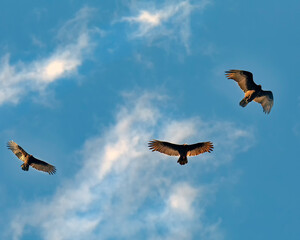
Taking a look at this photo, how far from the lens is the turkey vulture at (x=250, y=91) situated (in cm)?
4791

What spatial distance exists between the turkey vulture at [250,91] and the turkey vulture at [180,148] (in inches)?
185

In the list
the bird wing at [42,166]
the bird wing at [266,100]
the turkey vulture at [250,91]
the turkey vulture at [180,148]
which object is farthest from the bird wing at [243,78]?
the bird wing at [42,166]

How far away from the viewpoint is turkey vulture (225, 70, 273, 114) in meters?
47.9

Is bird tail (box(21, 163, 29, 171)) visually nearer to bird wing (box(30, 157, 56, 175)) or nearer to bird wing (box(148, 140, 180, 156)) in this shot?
bird wing (box(30, 157, 56, 175))

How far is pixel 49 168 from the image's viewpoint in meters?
53.0

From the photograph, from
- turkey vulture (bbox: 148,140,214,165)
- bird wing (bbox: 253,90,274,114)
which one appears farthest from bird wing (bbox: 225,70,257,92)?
A: turkey vulture (bbox: 148,140,214,165)

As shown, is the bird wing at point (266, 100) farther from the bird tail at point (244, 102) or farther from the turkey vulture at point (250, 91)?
the bird tail at point (244, 102)

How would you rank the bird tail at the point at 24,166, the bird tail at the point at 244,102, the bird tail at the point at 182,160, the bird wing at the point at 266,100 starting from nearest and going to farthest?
the bird tail at the point at 182,160 < the bird tail at the point at 244,102 < the bird wing at the point at 266,100 < the bird tail at the point at 24,166

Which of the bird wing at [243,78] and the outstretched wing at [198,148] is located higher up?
the bird wing at [243,78]

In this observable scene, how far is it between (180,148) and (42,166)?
13568mm

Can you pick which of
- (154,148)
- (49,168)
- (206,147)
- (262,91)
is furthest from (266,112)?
(49,168)

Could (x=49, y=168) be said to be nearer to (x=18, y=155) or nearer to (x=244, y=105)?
(x=18, y=155)

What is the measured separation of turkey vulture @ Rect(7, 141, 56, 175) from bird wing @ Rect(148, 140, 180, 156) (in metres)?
11.3

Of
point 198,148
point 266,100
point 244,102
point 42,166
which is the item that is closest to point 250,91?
point 244,102
